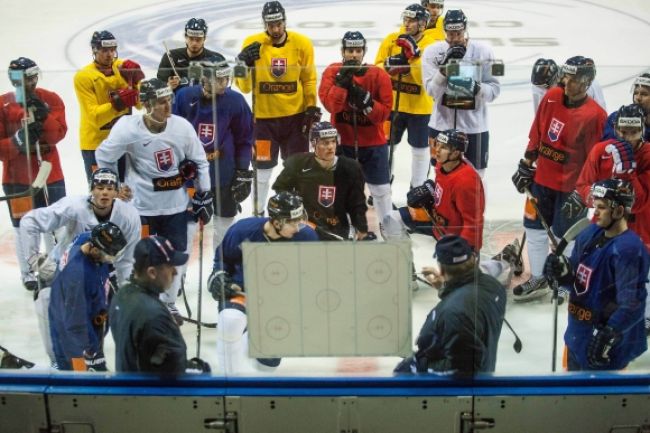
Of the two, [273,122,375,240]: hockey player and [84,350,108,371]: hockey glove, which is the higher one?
[273,122,375,240]: hockey player

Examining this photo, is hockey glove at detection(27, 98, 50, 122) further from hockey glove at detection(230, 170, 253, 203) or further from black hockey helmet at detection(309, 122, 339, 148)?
black hockey helmet at detection(309, 122, 339, 148)

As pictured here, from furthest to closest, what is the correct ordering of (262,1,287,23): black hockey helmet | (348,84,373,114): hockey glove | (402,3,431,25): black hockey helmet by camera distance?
(402,3,431,25): black hockey helmet < (262,1,287,23): black hockey helmet < (348,84,373,114): hockey glove

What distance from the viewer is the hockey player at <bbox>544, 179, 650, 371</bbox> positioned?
319 cm

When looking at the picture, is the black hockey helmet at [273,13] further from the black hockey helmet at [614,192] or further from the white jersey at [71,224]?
the black hockey helmet at [614,192]

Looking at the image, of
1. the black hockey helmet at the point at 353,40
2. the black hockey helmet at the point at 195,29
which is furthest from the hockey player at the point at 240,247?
the black hockey helmet at the point at 195,29

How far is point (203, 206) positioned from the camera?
3.12 meters

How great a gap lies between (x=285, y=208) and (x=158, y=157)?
0.52 m

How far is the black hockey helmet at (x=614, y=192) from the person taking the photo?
315 cm

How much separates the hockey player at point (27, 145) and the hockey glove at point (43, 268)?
19 millimetres

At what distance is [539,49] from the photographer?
8.42 m

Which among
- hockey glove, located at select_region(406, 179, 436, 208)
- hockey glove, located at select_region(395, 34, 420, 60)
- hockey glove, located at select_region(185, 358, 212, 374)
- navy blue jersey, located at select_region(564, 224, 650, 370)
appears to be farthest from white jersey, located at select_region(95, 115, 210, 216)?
hockey glove, located at select_region(395, 34, 420, 60)

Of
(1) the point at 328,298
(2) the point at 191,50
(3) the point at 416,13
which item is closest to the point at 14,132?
(1) the point at 328,298

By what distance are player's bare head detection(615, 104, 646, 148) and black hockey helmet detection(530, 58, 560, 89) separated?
0.94 ft

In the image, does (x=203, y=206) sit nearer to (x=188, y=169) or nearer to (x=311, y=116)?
(x=188, y=169)
